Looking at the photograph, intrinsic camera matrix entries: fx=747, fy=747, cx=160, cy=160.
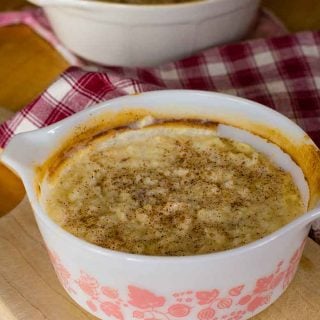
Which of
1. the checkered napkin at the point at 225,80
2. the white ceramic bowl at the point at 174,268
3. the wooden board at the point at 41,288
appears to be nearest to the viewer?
the white ceramic bowl at the point at 174,268

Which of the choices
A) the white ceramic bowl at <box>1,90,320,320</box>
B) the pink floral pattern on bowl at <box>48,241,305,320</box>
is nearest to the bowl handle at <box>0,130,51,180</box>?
the white ceramic bowl at <box>1,90,320,320</box>

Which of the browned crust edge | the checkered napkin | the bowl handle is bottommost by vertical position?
the checkered napkin

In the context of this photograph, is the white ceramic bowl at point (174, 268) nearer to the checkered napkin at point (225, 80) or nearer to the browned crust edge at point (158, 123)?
the browned crust edge at point (158, 123)

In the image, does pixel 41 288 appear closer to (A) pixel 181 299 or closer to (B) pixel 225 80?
(A) pixel 181 299

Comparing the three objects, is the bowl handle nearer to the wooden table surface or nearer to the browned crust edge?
the browned crust edge

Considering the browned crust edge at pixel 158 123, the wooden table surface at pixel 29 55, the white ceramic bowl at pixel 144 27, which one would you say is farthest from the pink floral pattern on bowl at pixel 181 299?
the white ceramic bowl at pixel 144 27
